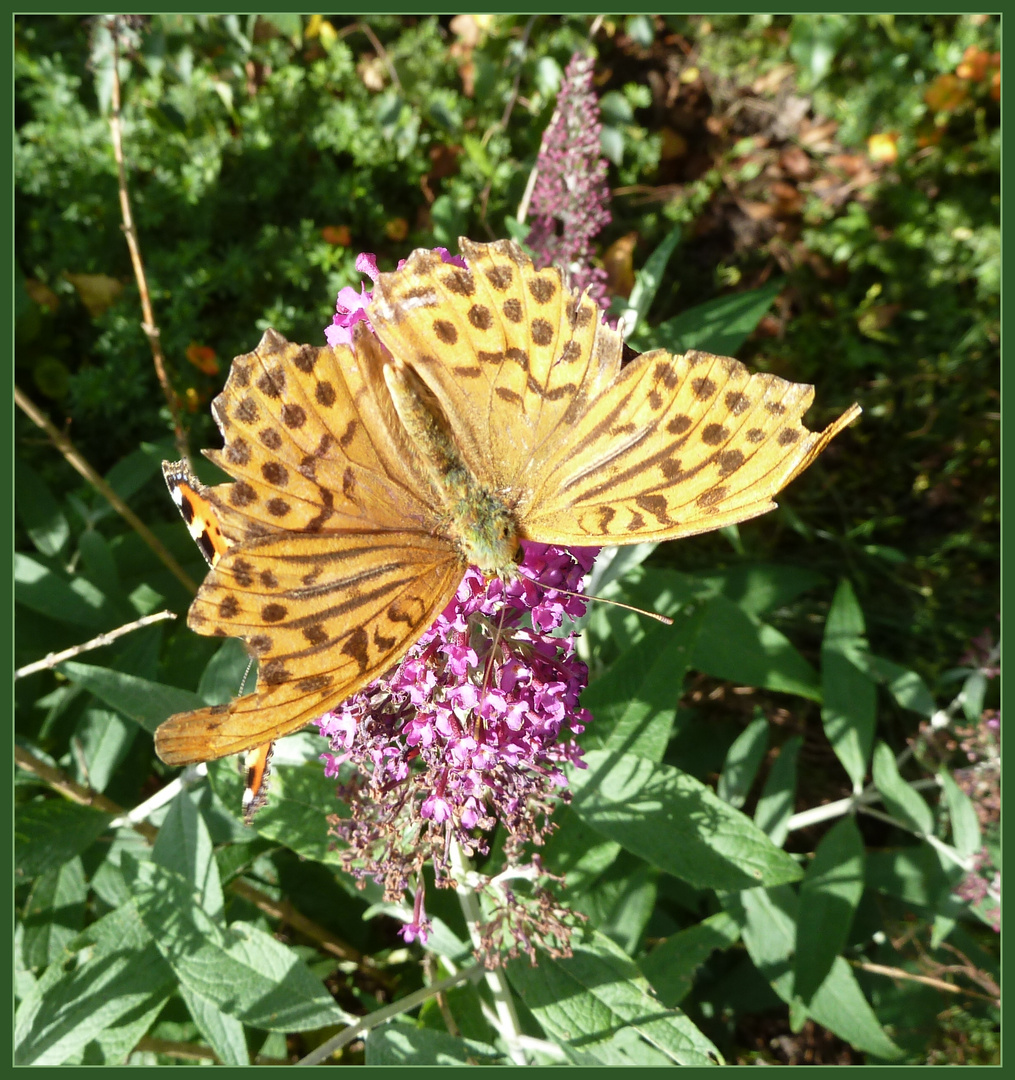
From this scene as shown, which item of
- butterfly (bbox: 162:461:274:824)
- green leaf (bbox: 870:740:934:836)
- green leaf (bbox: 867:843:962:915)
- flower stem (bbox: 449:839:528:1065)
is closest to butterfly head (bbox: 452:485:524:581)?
Result: butterfly (bbox: 162:461:274:824)

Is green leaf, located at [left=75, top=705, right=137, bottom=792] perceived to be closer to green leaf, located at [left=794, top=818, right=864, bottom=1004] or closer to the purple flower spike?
the purple flower spike

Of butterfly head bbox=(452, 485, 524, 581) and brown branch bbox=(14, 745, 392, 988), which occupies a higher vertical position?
butterfly head bbox=(452, 485, 524, 581)

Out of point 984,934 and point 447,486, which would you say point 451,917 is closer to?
point 447,486

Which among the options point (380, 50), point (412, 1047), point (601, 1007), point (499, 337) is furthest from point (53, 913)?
point (380, 50)

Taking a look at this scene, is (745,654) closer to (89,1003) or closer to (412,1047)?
(412,1047)

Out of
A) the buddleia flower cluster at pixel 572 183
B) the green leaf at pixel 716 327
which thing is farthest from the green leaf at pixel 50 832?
the green leaf at pixel 716 327

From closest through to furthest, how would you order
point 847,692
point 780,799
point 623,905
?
point 623,905 → point 780,799 → point 847,692
